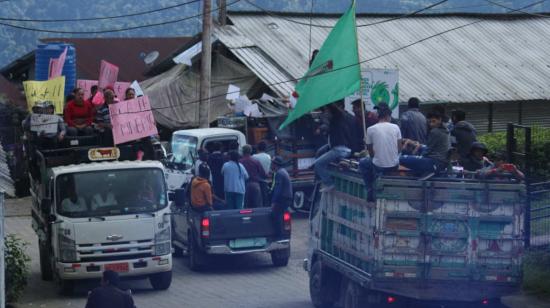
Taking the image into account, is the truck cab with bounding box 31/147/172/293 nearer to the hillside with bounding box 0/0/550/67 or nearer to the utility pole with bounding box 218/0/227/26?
the utility pole with bounding box 218/0/227/26

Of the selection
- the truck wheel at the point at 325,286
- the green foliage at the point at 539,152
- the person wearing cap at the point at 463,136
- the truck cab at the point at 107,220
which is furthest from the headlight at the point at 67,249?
the green foliage at the point at 539,152

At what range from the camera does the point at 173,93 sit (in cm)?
2930

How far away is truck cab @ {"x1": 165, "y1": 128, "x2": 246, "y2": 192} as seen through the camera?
21547 millimetres

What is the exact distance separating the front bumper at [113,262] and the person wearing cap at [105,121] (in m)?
2.53

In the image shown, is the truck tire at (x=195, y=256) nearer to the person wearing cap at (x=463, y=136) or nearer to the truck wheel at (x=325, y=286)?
the truck wheel at (x=325, y=286)

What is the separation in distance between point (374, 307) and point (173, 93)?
17841mm

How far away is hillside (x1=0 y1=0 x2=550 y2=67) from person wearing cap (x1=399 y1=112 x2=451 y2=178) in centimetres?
3305

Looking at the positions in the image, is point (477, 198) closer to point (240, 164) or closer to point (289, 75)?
point (240, 164)

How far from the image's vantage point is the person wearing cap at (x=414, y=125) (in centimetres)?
1493

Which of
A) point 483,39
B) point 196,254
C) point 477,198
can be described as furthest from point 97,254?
point 483,39

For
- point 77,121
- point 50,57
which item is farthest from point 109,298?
point 50,57

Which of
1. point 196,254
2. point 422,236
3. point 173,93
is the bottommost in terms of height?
point 196,254

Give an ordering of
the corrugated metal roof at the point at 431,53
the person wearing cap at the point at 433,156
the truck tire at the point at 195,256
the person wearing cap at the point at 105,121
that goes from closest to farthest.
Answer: the person wearing cap at the point at 433,156, the person wearing cap at the point at 105,121, the truck tire at the point at 195,256, the corrugated metal roof at the point at 431,53

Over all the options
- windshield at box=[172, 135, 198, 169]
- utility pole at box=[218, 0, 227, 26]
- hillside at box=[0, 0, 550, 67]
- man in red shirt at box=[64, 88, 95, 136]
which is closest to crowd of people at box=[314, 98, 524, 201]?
man in red shirt at box=[64, 88, 95, 136]
